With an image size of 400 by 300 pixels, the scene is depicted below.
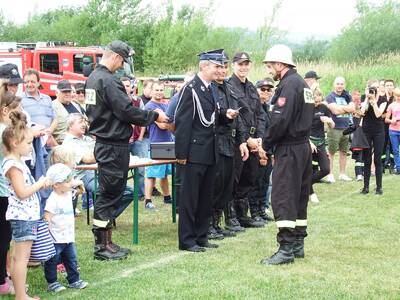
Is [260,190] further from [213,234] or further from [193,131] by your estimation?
[193,131]

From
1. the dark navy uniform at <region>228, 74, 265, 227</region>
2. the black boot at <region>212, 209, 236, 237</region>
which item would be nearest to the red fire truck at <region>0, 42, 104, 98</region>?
the dark navy uniform at <region>228, 74, 265, 227</region>

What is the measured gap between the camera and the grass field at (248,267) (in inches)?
231

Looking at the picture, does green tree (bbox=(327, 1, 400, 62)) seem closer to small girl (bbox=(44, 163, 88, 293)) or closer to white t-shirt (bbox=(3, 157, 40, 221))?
small girl (bbox=(44, 163, 88, 293))

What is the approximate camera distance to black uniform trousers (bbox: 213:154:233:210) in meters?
8.03

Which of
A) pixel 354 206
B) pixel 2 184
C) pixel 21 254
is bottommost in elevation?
pixel 354 206

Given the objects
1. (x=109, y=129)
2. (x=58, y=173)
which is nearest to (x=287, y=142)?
(x=109, y=129)

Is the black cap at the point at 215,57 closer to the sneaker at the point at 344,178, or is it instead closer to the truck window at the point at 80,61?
the sneaker at the point at 344,178

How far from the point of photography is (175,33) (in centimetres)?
4347

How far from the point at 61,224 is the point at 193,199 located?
204 centimetres

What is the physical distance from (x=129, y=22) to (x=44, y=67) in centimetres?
2424

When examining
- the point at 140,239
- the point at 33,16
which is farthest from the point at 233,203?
the point at 33,16

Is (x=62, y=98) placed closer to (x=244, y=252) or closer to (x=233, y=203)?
(x=233, y=203)

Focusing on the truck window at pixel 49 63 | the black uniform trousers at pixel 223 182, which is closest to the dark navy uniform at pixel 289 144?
the black uniform trousers at pixel 223 182

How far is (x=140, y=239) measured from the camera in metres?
8.34
